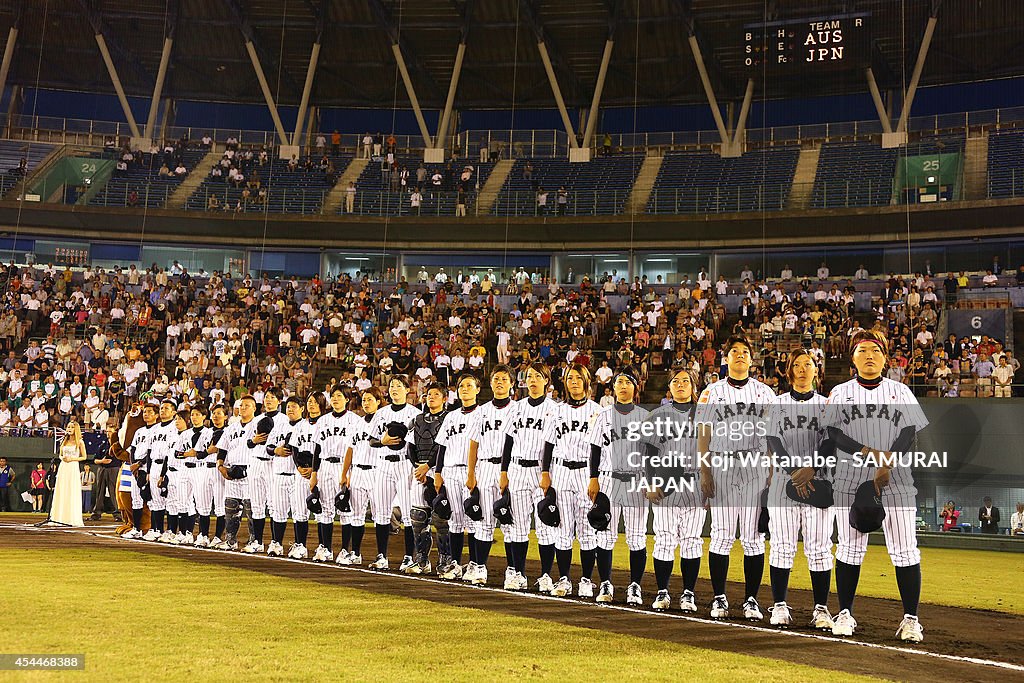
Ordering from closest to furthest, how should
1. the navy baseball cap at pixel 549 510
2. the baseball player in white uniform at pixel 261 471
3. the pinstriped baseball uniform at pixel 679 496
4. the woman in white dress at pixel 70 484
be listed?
the pinstriped baseball uniform at pixel 679 496, the navy baseball cap at pixel 549 510, the baseball player in white uniform at pixel 261 471, the woman in white dress at pixel 70 484

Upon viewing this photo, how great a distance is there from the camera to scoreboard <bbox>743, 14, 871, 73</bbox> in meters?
27.5

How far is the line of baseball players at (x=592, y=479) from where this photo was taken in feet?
23.6

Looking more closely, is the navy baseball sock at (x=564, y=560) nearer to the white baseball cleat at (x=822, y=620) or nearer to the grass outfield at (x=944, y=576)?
the grass outfield at (x=944, y=576)

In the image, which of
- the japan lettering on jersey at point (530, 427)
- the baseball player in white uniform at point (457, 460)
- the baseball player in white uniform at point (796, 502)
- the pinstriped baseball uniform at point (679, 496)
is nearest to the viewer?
the baseball player in white uniform at point (796, 502)

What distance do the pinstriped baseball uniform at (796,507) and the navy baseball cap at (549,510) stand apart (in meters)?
2.03

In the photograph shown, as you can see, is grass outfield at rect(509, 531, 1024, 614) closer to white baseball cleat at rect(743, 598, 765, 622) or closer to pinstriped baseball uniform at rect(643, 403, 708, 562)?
pinstriped baseball uniform at rect(643, 403, 708, 562)

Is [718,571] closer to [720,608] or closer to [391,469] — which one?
[720,608]

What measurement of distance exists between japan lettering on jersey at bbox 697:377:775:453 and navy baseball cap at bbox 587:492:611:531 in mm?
1193

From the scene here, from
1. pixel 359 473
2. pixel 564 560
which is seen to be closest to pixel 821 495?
pixel 564 560

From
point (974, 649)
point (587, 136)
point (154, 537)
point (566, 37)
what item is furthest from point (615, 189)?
point (974, 649)

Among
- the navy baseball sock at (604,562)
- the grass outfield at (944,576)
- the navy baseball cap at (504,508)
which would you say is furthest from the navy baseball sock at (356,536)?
the navy baseball sock at (604,562)

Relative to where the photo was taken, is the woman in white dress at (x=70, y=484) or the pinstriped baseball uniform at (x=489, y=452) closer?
the pinstriped baseball uniform at (x=489, y=452)

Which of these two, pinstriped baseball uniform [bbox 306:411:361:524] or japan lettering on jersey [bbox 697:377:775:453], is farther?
pinstriped baseball uniform [bbox 306:411:361:524]

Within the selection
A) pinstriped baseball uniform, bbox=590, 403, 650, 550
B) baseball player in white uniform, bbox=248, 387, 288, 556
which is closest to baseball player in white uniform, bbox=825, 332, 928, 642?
pinstriped baseball uniform, bbox=590, 403, 650, 550
